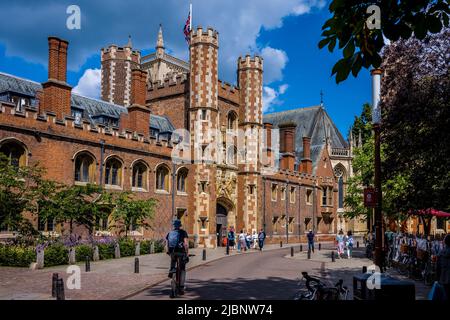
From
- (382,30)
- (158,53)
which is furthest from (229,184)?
(382,30)

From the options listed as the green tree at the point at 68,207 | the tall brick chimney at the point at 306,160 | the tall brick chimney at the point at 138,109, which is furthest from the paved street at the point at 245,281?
the tall brick chimney at the point at 306,160

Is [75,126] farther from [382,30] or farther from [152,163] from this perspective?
[382,30]

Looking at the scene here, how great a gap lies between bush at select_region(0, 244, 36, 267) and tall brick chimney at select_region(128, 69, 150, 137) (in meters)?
14.5

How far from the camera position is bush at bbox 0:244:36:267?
1712 centimetres

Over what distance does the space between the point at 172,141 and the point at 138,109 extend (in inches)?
127

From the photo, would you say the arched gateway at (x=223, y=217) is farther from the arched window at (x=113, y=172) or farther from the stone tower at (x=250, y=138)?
the arched window at (x=113, y=172)

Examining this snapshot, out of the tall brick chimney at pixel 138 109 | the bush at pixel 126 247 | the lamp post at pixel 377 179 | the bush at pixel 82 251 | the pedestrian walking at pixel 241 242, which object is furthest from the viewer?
the pedestrian walking at pixel 241 242

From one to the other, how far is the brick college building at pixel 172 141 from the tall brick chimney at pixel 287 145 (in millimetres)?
126

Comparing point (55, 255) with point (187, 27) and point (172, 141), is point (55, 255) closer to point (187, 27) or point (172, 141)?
point (172, 141)

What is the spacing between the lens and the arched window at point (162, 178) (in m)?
31.1

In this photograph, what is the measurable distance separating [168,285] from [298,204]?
3464 centimetres

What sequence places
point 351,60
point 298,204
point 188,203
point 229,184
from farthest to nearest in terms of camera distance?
point 298,204, point 229,184, point 188,203, point 351,60

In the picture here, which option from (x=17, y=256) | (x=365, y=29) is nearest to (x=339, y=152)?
(x=17, y=256)

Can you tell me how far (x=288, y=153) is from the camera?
47.0m
